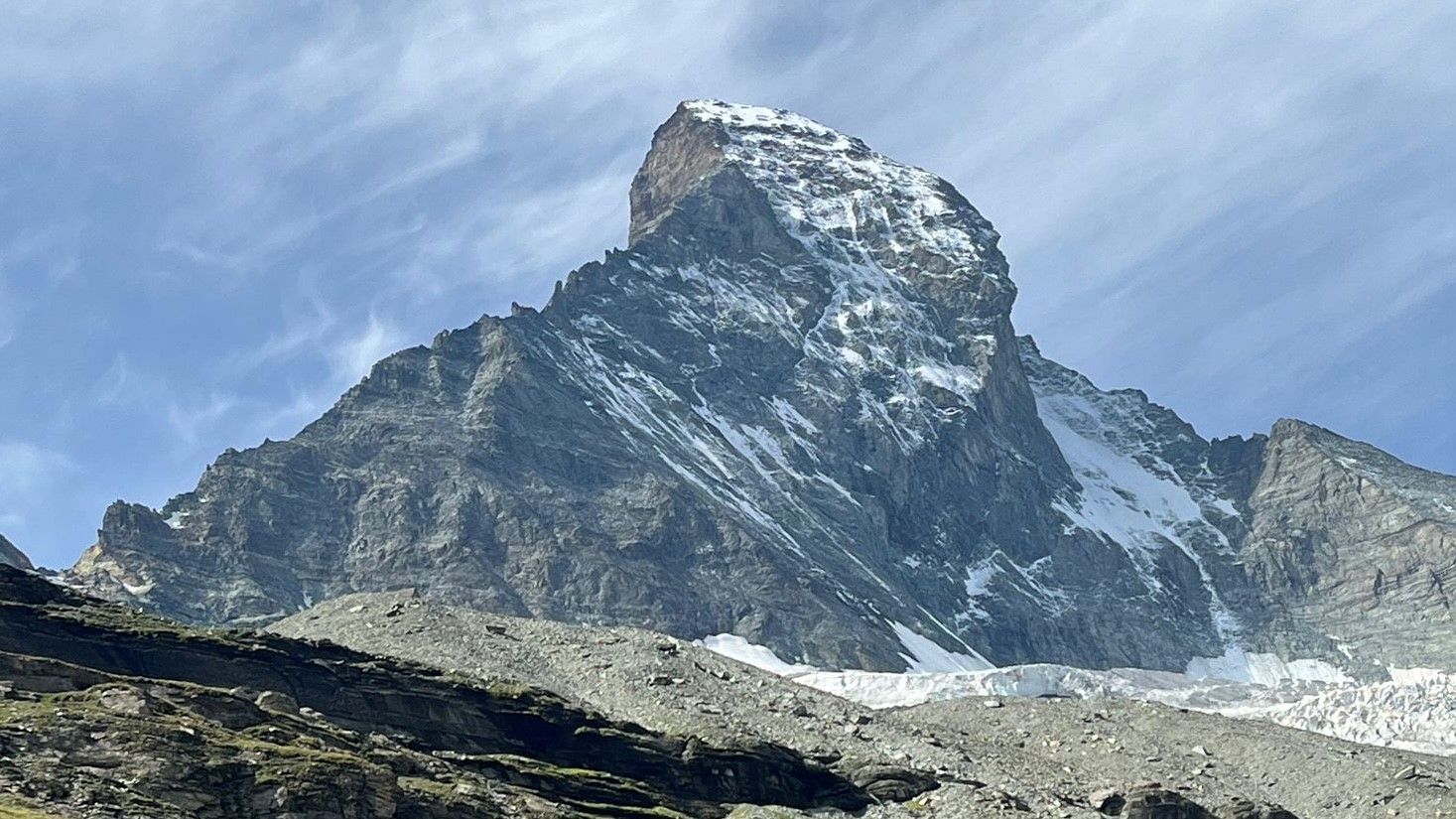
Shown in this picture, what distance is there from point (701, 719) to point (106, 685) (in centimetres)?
6850

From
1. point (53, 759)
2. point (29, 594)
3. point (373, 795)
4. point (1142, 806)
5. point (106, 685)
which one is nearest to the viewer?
point (53, 759)

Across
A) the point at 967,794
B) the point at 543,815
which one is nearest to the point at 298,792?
the point at 543,815

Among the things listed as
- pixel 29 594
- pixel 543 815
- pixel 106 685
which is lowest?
pixel 543 815

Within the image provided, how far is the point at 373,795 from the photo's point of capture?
124 m

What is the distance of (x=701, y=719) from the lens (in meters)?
193

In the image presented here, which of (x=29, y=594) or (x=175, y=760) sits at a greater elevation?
(x=29, y=594)

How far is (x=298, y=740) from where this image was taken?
443 feet

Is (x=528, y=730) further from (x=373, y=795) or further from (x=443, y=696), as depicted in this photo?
(x=373, y=795)

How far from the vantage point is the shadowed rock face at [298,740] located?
11706 centimetres

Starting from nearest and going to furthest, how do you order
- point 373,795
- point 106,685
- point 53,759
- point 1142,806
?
point 53,759 → point 373,795 → point 106,685 → point 1142,806

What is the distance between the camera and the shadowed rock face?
117062 mm

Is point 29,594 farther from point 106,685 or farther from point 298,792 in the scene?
point 298,792

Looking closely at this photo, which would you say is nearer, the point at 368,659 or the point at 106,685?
the point at 106,685

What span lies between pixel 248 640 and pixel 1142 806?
71375 millimetres
